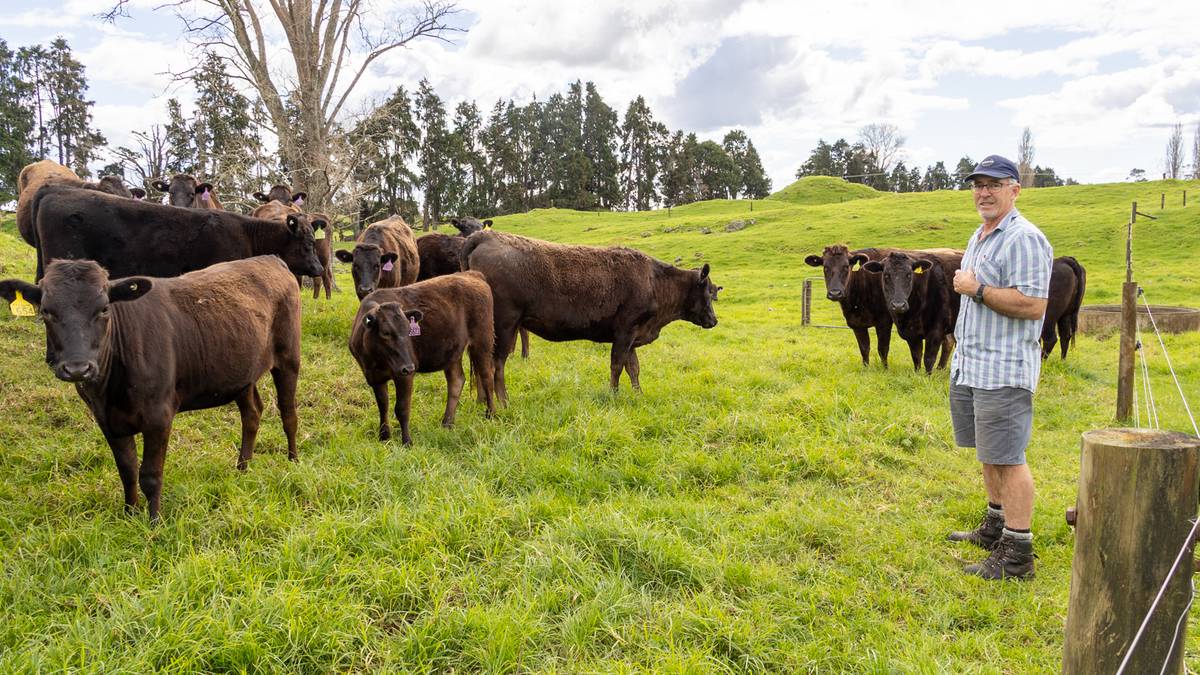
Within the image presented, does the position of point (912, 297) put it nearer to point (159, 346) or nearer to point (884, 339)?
point (884, 339)

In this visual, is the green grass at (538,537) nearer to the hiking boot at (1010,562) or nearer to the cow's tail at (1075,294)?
the hiking boot at (1010,562)

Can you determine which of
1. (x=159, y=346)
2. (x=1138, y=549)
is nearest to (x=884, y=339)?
(x=1138, y=549)

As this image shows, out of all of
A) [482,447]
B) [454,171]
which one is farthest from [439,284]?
[454,171]

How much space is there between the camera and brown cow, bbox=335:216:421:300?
1021 cm

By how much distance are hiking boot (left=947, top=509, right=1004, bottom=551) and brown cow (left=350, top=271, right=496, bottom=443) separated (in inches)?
187

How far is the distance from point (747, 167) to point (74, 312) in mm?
80238

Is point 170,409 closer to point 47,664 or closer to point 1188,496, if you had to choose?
point 47,664

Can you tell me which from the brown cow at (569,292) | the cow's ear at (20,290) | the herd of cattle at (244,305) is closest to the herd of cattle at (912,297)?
the herd of cattle at (244,305)

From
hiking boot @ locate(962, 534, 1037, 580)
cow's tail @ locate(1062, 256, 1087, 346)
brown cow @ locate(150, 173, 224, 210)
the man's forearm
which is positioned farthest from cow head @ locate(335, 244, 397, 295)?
cow's tail @ locate(1062, 256, 1087, 346)

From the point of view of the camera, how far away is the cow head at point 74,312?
13.1ft

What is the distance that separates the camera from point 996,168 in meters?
4.32

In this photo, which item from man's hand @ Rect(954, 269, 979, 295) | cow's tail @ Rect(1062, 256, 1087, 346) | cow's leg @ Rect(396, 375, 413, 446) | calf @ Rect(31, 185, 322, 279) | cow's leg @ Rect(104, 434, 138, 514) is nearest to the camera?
man's hand @ Rect(954, 269, 979, 295)

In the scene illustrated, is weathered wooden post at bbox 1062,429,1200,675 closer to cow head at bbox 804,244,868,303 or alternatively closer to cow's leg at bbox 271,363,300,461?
cow's leg at bbox 271,363,300,461

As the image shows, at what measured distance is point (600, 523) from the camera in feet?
15.1
